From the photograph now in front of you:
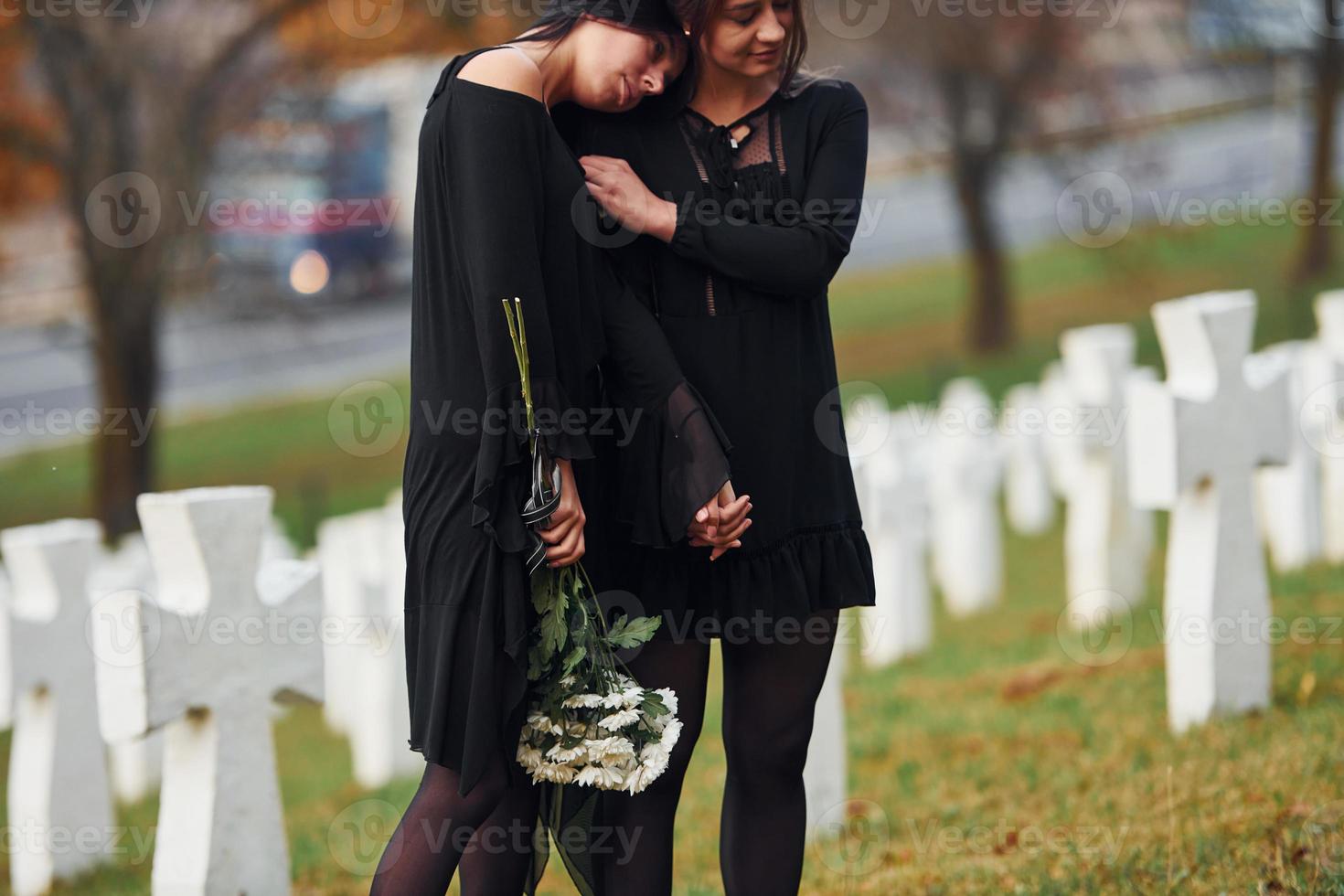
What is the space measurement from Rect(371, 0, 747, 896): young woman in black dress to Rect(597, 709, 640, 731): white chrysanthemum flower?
0.57 ft

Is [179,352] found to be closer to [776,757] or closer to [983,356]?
[983,356]

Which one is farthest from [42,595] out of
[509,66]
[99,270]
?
[99,270]

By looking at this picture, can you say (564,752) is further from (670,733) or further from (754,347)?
(754,347)

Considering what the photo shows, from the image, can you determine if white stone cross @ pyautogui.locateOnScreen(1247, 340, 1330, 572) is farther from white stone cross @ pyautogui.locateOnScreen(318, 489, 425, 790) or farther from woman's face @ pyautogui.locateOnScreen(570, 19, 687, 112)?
woman's face @ pyautogui.locateOnScreen(570, 19, 687, 112)

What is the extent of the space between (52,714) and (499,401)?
122 inches

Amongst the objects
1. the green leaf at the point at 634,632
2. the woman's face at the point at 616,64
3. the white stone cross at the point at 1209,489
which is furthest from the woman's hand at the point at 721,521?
the white stone cross at the point at 1209,489

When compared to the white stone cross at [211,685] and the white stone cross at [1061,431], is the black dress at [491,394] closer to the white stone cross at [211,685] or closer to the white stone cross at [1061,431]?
the white stone cross at [211,685]

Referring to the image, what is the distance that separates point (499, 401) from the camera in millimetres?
2777

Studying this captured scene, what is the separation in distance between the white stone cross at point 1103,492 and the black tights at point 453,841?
5.70m

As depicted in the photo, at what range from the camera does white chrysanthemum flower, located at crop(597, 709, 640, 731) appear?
275 centimetres

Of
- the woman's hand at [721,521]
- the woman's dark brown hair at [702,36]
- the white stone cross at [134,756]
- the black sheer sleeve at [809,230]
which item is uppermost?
the woman's dark brown hair at [702,36]

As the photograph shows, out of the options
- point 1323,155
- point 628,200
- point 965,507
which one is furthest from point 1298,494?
point 1323,155

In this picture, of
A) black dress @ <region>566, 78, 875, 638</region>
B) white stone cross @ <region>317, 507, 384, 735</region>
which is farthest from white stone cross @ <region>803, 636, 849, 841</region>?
white stone cross @ <region>317, 507, 384, 735</region>

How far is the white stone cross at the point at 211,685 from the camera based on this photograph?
3496 mm
